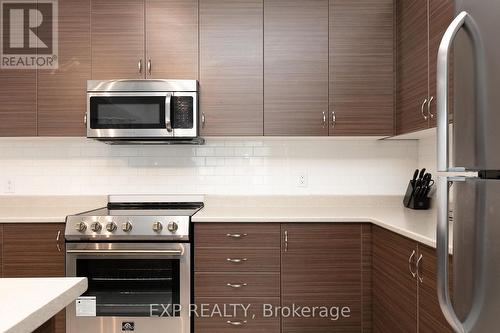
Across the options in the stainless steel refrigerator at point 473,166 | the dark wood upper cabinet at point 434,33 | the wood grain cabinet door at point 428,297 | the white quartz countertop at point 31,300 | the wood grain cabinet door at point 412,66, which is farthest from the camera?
the wood grain cabinet door at point 412,66

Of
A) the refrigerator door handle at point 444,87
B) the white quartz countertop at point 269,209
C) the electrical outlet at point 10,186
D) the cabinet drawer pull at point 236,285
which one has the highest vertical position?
the refrigerator door handle at point 444,87

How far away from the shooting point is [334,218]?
2.22 m

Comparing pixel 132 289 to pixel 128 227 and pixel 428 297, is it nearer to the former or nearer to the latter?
pixel 128 227

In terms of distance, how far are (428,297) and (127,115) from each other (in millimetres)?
2028

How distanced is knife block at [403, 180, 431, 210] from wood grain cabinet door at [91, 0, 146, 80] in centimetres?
205

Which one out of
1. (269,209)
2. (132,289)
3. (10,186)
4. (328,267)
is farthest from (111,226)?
(328,267)

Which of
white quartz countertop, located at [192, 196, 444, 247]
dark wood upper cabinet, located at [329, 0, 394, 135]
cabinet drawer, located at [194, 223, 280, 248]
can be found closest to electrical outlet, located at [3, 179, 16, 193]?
white quartz countertop, located at [192, 196, 444, 247]

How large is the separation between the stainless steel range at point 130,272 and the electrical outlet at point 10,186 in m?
0.97

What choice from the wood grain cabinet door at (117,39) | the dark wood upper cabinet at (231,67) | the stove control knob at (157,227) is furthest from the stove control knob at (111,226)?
the wood grain cabinet door at (117,39)

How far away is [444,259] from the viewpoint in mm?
956

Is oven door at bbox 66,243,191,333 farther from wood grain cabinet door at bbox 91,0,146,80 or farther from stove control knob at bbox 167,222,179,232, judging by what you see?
wood grain cabinet door at bbox 91,0,146,80

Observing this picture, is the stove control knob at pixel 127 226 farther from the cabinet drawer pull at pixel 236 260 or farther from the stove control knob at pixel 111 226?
the cabinet drawer pull at pixel 236 260

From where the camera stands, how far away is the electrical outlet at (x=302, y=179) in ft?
9.30

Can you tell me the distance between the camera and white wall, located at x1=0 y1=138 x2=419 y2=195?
2830mm
